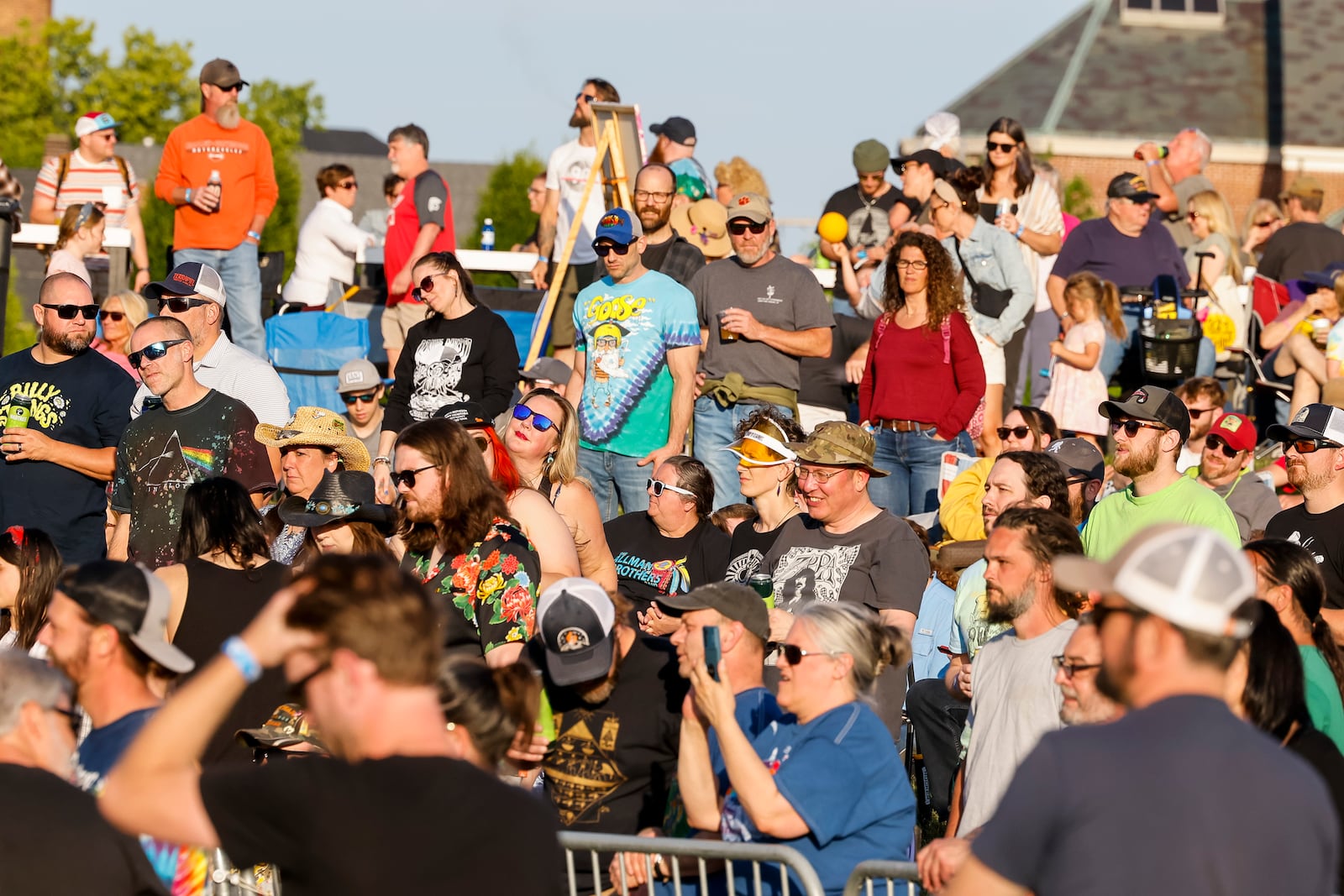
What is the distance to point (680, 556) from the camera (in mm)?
7973

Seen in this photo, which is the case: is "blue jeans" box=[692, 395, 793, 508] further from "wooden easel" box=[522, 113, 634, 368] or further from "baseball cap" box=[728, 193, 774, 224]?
"wooden easel" box=[522, 113, 634, 368]

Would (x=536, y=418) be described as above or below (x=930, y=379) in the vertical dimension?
above

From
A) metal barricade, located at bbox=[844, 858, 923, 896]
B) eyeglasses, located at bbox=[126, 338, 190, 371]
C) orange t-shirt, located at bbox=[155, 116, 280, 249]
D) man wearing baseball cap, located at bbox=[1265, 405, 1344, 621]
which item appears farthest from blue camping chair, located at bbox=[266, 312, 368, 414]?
metal barricade, located at bbox=[844, 858, 923, 896]

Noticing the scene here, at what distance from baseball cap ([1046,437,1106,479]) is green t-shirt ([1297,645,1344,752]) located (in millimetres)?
3175

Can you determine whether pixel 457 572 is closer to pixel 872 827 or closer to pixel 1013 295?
pixel 872 827

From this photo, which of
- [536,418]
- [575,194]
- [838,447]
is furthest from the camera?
[575,194]

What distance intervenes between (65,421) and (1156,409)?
16.7ft

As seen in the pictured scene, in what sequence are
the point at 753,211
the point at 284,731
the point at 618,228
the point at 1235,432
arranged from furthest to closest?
the point at 753,211, the point at 1235,432, the point at 618,228, the point at 284,731

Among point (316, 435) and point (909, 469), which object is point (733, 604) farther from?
point (909, 469)

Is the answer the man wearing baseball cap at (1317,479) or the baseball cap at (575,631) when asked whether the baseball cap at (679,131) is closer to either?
the man wearing baseball cap at (1317,479)

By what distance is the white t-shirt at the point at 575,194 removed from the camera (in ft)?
39.6

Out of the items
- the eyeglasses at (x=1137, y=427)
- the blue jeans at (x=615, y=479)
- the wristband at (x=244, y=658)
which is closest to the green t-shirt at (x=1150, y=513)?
the eyeglasses at (x=1137, y=427)

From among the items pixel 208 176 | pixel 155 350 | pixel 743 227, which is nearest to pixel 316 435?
pixel 155 350

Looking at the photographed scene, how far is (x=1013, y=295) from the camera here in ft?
35.0
